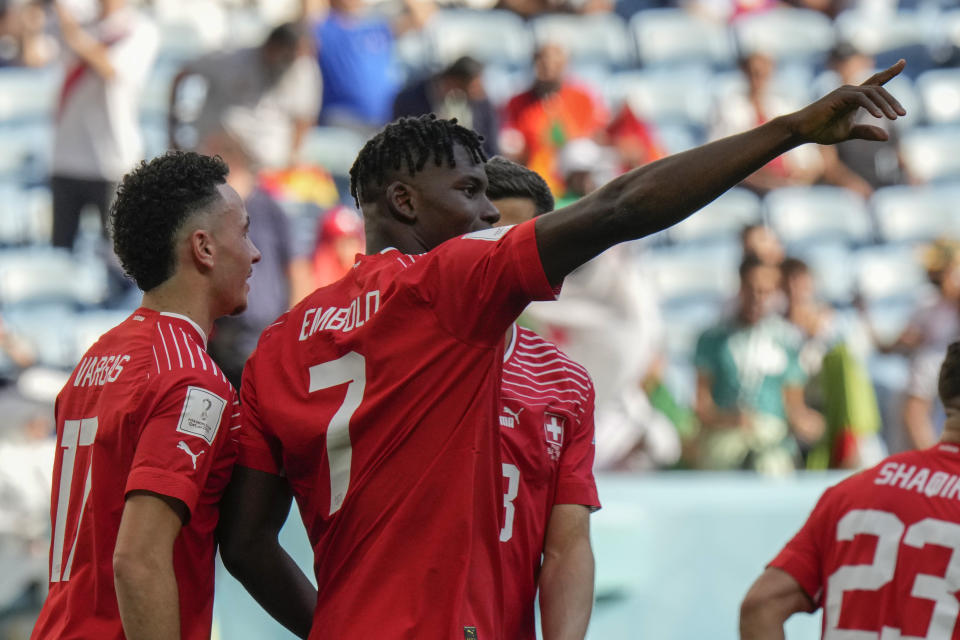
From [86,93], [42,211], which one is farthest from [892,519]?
[42,211]

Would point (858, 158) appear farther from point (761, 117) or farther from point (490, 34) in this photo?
point (490, 34)

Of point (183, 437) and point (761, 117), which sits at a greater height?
point (761, 117)

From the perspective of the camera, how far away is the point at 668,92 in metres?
10.9

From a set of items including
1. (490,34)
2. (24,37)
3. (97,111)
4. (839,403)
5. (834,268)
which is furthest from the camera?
(490,34)

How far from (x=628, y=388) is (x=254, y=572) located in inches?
165

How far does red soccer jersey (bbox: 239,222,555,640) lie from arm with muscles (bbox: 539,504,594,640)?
0.25 meters

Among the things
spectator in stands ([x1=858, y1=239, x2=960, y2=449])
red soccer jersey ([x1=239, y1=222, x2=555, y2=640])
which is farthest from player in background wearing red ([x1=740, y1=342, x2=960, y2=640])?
spectator in stands ([x1=858, y1=239, x2=960, y2=449])

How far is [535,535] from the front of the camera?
8.90ft

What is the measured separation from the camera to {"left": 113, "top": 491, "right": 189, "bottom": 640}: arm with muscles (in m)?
2.31

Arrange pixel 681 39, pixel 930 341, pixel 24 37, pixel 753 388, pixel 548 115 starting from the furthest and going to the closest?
1. pixel 681 39
2. pixel 24 37
3. pixel 548 115
4. pixel 930 341
5. pixel 753 388

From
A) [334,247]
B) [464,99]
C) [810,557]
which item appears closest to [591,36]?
[464,99]

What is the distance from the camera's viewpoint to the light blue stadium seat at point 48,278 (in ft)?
29.7

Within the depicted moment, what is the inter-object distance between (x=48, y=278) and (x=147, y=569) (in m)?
7.47

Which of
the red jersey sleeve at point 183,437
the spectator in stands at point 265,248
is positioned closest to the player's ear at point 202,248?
the red jersey sleeve at point 183,437
